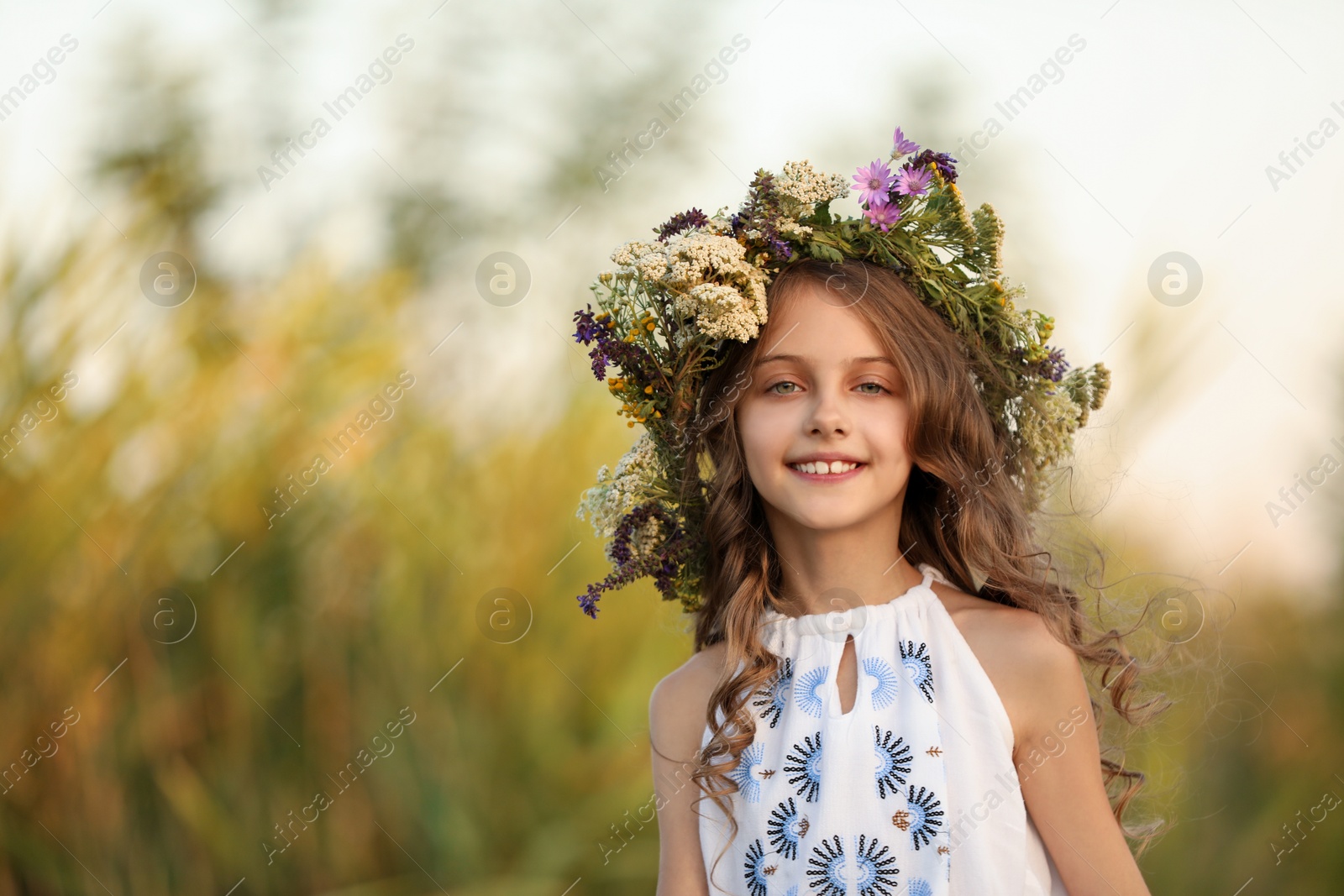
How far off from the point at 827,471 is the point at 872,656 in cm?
35

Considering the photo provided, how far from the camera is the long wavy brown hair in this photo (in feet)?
6.72

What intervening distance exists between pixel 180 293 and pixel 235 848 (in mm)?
1825

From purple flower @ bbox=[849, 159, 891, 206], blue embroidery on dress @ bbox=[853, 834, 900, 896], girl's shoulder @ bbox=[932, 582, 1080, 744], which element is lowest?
blue embroidery on dress @ bbox=[853, 834, 900, 896]

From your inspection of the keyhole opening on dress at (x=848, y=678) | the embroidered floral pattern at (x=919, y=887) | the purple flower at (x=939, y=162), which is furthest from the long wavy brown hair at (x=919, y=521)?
the embroidered floral pattern at (x=919, y=887)

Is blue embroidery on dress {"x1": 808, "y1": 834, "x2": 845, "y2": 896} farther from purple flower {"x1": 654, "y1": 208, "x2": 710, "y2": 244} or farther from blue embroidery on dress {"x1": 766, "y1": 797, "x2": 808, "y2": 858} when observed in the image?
purple flower {"x1": 654, "y1": 208, "x2": 710, "y2": 244}

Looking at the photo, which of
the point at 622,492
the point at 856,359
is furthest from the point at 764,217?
the point at 622,492

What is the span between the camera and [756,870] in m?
2.00

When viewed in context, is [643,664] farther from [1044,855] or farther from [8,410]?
[8,410]

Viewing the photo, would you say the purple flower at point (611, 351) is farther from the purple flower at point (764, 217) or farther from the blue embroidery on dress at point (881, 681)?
the blue embroidery on dress at point (881, 681)

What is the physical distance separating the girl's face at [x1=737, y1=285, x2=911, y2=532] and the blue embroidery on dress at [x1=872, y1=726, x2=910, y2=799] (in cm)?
38

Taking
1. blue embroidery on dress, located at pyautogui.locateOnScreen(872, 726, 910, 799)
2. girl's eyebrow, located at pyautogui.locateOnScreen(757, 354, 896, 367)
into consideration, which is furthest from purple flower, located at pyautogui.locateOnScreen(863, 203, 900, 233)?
blue embroidery on dress, located at pyautogui.locateOnScreen(872, 726, 910, 799)

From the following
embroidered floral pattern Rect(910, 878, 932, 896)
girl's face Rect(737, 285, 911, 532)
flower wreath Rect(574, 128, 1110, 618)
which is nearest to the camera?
embroidered floral pattern Rect(910, 878, 932, 896)

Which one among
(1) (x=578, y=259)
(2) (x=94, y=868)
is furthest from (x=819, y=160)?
(2) (x=94, y=868)

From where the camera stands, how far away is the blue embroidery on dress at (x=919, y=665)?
6.47ft
